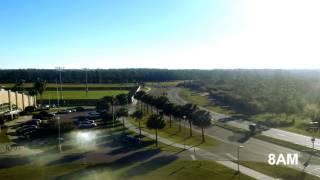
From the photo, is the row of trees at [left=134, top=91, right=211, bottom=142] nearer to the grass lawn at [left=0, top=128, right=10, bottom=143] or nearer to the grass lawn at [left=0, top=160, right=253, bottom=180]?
the grass lawn at [left=0, top=160, right=253, bottom=180]

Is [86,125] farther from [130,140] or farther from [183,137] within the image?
[183,137]

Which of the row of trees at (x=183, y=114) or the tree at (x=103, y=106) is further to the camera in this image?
the tree at (x=103, y=106)

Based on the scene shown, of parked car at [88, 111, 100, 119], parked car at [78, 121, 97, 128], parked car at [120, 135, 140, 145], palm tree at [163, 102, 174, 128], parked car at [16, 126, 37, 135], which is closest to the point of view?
parked car at [120, 135, 140, 145]

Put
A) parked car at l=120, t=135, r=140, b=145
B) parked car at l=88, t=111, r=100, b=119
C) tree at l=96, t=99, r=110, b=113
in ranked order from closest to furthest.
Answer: parked car at l=120, t=135, r=140, b=145 → tree at l=96, t=99, r=110, b=113 → parked car at l=88, t=111, r=100, b=119

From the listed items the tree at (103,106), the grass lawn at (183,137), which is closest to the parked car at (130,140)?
the grass lawn at (183,137)

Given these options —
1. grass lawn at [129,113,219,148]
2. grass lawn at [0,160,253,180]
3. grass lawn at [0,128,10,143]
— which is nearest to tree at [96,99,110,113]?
grass lawn at [129,113,219,148]

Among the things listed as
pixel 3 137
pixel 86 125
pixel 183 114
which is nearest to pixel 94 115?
pixel 86 125

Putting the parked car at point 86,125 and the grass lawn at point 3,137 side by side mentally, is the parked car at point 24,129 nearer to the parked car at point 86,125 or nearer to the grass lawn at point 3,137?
the grass lawn at point 3,137

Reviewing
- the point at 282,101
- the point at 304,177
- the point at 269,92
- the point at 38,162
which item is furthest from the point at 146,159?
the point at 269,92
